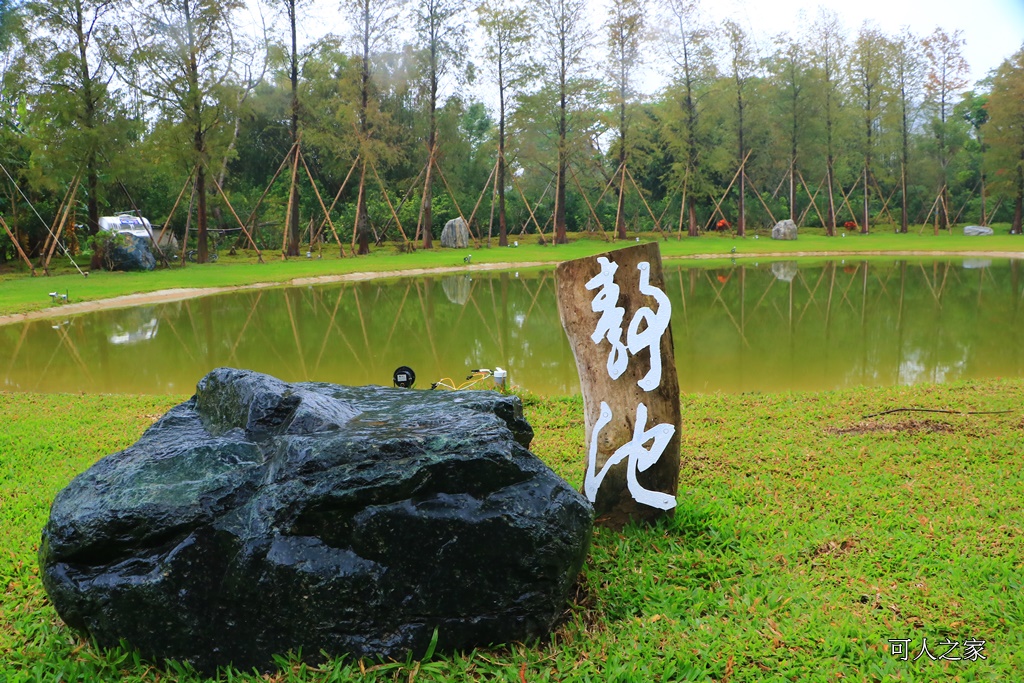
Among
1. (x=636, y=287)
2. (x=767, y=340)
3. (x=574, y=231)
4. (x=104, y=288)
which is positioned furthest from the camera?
(x=574, y=231)

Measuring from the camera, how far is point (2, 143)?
18.3 meters

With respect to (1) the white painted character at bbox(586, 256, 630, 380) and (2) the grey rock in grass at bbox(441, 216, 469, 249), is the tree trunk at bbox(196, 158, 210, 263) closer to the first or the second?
(2) the grey rock in grass at bbox(441, 216, 469, 249)

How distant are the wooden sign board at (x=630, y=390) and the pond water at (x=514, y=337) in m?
2.86

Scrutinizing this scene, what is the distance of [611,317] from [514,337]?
568 centimetres

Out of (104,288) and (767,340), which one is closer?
(767,340)

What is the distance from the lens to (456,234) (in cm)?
2509

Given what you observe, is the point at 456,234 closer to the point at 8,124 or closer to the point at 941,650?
the point at 8,124

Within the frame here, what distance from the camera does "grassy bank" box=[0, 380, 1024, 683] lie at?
2.26 m

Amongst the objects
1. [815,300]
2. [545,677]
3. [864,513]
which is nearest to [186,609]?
[545,677]

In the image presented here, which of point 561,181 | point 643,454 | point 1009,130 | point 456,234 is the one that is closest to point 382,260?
point 456,234

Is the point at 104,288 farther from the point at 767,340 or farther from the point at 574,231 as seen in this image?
the point at 574,231

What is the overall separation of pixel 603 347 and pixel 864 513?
4.05 feet

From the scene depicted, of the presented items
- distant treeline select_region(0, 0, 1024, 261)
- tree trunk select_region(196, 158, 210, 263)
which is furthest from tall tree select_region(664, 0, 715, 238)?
tree trunk select_region(196, 158, 210, 263)

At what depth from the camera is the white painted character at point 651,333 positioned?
3076 mm
